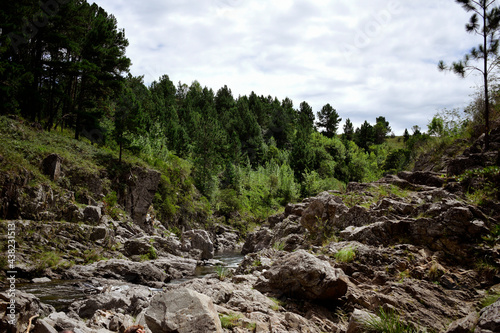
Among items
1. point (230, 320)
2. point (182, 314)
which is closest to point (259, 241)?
point (230, 320)

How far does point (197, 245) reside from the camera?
29109mm

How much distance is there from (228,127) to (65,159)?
178 feet

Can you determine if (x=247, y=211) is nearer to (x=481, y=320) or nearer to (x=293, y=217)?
(x=293, y=217)

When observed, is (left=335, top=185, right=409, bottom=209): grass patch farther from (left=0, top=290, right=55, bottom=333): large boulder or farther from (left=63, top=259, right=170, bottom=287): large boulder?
(left=0, top=290, right=55, bottom=333): large boulder

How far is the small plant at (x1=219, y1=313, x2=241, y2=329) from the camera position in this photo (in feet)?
19.8

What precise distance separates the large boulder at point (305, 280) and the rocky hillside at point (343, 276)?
1.1 inches

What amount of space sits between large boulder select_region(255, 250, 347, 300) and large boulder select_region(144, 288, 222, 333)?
11.1 ft

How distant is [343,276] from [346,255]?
1.74 meters

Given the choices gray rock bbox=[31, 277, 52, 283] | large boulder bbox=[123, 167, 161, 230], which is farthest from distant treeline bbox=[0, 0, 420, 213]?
gray rock bbox=[31, 277, 52, 283]

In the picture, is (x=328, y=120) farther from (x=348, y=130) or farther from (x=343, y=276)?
(x=343, y=276)

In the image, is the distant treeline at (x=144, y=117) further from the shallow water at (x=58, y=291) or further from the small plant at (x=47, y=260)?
the shallow water at (x=58, y=291)

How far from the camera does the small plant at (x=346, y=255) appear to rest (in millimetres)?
9781

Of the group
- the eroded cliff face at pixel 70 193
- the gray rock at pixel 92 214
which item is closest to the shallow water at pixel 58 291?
the eroded cliff face at pixel 70 193

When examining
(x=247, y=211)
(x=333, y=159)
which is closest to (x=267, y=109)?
(x=333, y=159)
